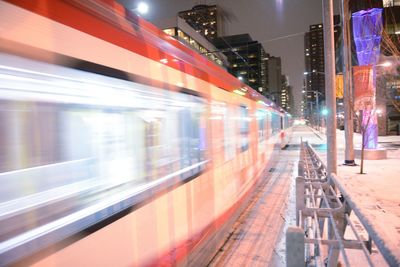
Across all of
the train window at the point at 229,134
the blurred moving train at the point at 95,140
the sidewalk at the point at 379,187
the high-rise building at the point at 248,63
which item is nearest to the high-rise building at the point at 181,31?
the sidewalk at the point at 379,187

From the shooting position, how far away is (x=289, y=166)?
16453mm

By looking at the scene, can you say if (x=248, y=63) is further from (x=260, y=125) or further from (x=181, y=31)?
(x=260, y=125)

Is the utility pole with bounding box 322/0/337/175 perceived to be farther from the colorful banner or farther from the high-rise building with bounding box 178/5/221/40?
the high-rise building with bounding box 178/5/221/40

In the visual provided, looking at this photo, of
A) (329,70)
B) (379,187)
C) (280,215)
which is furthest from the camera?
(379,187)

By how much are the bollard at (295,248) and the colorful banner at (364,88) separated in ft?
49.2

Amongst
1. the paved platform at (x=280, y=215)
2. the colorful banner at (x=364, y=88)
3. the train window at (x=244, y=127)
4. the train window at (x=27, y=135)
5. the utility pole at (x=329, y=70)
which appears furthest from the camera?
the colorful banner at (x=364, y=88)

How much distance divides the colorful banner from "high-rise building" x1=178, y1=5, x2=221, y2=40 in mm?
127583

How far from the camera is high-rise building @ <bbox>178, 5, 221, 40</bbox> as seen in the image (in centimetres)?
14000

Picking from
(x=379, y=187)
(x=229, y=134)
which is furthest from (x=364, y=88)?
(x=229, y=134)

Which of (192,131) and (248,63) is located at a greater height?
(248,63)

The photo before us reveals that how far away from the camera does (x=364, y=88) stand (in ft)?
53.7

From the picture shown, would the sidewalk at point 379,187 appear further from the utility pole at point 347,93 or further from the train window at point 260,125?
the train window at point 260,125

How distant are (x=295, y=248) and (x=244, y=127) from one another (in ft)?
17.5

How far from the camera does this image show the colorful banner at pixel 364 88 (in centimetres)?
1619
